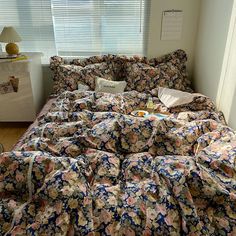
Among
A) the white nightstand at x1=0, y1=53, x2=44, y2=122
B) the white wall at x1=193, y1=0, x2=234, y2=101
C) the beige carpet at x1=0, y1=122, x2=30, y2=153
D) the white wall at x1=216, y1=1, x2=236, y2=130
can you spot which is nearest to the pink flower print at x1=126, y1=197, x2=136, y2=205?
the white wall at x1=216, y1=1, x2=236, y2=130

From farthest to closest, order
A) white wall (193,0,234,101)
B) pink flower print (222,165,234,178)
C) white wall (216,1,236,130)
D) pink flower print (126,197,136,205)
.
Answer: white wall (193,0,234,101)
white wall (216,1,236,130)
pink flower print (222,165,234,178)
pink flower print (126,197,136,205)

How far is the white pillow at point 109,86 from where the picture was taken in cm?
246

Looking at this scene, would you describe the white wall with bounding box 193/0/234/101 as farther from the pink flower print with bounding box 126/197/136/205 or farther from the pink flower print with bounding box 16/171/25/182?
the pink flower print with bounding box 16/171/25/182

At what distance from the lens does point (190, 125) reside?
1.58 m

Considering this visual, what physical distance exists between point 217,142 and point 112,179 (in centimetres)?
65

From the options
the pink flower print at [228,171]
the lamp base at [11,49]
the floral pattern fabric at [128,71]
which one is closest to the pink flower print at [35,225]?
the pink flower print at [228,171]

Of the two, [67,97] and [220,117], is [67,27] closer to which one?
[67,97]

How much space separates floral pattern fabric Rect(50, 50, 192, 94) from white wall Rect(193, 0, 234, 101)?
0.17 meters

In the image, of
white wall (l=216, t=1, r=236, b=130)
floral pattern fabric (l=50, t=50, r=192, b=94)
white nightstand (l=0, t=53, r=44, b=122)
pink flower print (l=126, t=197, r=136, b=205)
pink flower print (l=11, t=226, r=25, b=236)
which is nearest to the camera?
pink flower print (l=11, t=226, r=25, b=236)

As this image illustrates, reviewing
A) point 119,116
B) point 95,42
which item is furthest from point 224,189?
point 95,42

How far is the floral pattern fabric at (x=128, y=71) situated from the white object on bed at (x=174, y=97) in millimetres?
291

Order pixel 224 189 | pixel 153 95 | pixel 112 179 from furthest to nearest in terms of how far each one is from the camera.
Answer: pixel 153 95 → pixel 112 179 → pixel 224 189

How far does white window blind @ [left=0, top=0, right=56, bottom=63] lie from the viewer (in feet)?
8.70

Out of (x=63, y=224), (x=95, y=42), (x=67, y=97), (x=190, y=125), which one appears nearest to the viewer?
(x=63, y=224)
